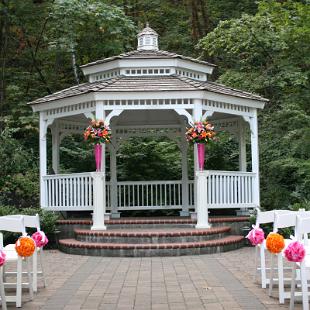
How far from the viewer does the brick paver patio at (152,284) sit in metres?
6.80

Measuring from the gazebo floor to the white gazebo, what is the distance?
50 centimetres

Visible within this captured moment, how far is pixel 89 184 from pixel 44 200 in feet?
5.24

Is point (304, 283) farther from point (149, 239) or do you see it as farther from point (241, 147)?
point (241, 147)

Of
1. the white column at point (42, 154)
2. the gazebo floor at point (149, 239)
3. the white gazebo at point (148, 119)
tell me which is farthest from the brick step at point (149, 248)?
the white column at point (42, 154)

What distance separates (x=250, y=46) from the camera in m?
18.9

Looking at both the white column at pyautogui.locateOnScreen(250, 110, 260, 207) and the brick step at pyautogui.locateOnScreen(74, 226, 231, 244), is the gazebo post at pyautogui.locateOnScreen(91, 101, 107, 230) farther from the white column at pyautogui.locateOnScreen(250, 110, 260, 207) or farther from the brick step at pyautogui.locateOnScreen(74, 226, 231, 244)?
the white column at pyautogui.locateOnScreen(250, 110, 260, 207)

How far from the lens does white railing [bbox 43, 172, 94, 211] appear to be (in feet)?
45.0

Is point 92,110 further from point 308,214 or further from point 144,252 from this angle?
point 308,214

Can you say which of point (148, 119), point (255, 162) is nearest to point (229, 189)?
point (255, 162)

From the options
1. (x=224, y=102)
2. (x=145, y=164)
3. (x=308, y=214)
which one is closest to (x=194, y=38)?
(x=145, y=164)

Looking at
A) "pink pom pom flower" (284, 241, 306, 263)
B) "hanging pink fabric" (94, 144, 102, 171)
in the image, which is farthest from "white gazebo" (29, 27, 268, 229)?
"pink pom pom flower" (284, 241, 306, 263)

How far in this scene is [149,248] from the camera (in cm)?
1165

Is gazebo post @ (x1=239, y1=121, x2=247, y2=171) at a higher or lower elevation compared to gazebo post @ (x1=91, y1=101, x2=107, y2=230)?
higher

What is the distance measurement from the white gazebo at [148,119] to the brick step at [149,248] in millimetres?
856
